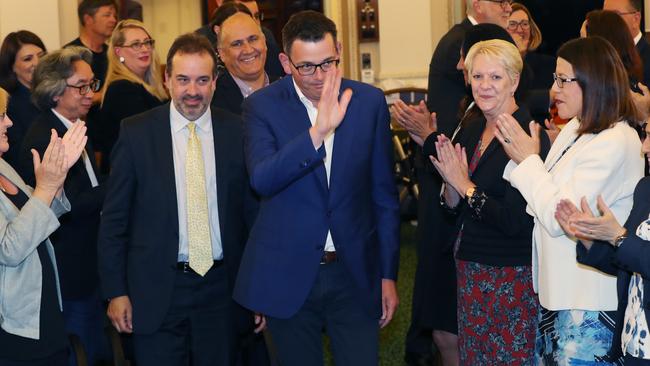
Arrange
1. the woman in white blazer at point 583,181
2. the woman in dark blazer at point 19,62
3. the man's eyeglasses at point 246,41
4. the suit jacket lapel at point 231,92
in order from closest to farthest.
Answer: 1. the woman in white blazer at point 583,181
2. the suit jacket lapel at point 231,92
3. the man's eyeglasses at point 246,41
4. the woman in dark blazer at point 19,62

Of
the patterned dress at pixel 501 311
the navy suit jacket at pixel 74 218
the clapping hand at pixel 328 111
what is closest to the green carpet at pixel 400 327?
the navy suit jacket at pixel 74 218

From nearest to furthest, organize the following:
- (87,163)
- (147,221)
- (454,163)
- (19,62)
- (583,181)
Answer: (583,181), (454,163), (147,221), (87,163), (19,62)

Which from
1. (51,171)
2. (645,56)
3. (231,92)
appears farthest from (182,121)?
(645,56)

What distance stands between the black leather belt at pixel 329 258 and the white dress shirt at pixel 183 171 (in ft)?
2.02

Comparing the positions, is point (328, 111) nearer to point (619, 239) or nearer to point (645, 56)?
point (619, 239)

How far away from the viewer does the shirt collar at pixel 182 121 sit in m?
4.25

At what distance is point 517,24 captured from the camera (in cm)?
694

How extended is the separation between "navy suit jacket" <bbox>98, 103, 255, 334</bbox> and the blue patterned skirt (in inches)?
51.0

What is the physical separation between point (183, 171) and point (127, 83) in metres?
1.53

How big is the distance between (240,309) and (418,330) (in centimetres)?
142

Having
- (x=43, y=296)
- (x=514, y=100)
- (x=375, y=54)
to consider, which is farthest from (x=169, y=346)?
(x=375, y=54)

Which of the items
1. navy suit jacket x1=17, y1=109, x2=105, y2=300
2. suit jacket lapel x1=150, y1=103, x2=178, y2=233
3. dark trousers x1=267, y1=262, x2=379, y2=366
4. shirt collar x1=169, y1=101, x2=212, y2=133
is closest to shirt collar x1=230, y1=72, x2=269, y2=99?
navy suit jacket x1=17, y1=109, x2=105, y2=300

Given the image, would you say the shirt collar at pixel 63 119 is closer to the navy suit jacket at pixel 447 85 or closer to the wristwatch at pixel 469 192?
the navy suit jacket at pixel 447 85

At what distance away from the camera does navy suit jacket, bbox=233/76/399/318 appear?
3730 millimetres
